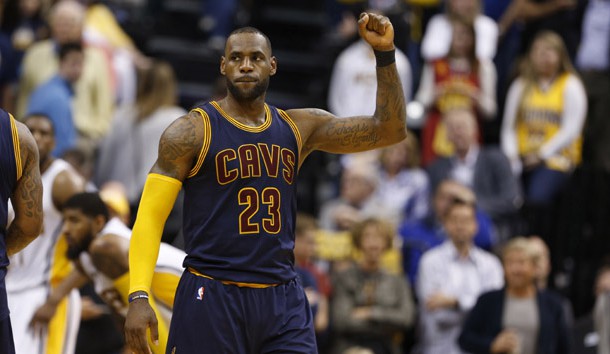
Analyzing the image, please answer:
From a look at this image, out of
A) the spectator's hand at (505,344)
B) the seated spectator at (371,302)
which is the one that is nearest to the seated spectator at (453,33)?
the seated spectator at (371,302)

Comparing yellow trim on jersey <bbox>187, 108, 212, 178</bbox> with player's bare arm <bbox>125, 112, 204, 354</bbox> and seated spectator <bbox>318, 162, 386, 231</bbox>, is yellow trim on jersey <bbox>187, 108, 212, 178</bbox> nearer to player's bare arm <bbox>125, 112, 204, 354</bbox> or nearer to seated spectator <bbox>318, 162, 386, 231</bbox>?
player's bare arm <bbox>125, 112, 204, 354</bbox>

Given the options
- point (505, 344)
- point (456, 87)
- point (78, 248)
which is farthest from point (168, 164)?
point (456, 87)

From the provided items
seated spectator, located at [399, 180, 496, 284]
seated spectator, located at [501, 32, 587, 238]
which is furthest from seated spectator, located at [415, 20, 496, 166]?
seated spectator, located at [399, 180, 496, 284]

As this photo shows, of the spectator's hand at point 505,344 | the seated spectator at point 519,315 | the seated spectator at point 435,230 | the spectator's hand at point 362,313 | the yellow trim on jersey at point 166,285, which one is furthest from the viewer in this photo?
the seated spectator at point 435,230

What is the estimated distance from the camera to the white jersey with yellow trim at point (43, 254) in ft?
27.3

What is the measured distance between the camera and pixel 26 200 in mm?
6574

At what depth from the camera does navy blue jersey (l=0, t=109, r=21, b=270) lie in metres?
6.34

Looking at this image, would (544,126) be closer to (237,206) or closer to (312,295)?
(312,295)

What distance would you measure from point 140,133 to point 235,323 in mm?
6226

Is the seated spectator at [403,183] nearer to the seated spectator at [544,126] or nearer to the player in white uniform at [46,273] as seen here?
the seated spectator at [544,126]

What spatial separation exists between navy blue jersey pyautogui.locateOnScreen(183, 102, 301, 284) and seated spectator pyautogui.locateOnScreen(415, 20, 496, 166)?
6856mm

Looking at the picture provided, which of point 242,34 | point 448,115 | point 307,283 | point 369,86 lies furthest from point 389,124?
point 369,86

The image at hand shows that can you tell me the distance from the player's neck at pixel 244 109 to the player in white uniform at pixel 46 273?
217 centimetres

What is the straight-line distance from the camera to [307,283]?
33.9ft
